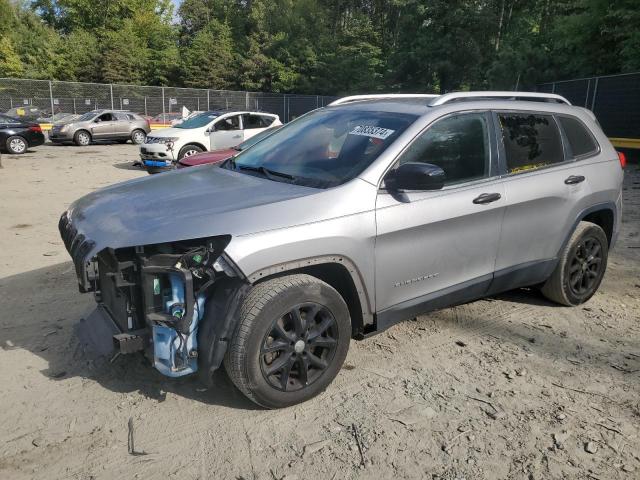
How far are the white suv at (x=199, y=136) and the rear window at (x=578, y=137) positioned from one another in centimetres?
978

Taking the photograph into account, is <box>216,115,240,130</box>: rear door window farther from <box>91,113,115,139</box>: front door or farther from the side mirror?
the side mirror

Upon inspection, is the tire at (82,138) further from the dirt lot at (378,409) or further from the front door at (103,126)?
the dirt lot at (378,409)

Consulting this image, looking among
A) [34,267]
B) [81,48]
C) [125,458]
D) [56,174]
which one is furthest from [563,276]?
[81,48]

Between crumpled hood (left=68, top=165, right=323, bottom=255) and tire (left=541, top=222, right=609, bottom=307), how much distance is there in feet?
8.17

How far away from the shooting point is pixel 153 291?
281 cm

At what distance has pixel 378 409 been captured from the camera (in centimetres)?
313

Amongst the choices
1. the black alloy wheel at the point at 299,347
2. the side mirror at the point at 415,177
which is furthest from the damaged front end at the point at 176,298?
the side mirror at the point at 415,177

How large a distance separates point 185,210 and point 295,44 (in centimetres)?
4740

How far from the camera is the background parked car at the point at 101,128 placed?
69.7 feet

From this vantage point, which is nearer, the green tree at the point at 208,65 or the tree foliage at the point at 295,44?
the tree foliage at the point at 295,44

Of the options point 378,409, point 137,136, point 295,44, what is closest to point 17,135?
point 137,136

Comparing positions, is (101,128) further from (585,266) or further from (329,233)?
(329,233)

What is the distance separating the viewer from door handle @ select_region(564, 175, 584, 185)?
167 inches

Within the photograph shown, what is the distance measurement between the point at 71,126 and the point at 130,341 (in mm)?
21010
